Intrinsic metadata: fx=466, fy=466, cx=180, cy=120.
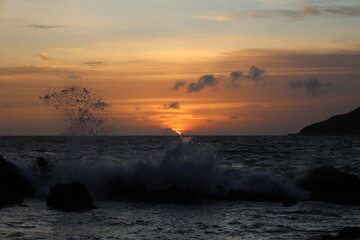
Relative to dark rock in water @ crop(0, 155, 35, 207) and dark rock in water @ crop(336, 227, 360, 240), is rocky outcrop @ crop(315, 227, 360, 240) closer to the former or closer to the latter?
dark rock in water @ crop(336, 227, 360, 240)

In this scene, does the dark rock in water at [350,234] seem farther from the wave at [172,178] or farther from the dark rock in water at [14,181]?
the dark rock in water at [14,181]

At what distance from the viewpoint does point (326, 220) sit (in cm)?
1505

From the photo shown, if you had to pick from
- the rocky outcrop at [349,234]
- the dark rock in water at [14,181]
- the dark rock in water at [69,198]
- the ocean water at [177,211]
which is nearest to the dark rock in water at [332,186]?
the ocean water at [177,211]

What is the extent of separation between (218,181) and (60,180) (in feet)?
25.7

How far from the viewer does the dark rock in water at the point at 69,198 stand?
16.5 metres

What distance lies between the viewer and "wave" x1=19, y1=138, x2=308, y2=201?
21.1 metres

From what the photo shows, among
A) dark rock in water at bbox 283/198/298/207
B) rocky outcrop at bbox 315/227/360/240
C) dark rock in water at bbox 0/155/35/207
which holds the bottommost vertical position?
dark rock in water at bbox 283/198/298/207

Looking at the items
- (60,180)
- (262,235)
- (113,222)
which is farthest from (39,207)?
(262,235)

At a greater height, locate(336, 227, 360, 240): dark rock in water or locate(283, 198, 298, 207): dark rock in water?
locate(336, 227, 360, 240): dark rock in water

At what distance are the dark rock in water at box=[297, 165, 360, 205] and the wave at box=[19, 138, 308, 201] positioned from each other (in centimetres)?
66

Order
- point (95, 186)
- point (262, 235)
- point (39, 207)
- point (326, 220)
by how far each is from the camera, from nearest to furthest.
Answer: point (262, 235) < point (326, 220) < point (39, 207) < point (95, 186)

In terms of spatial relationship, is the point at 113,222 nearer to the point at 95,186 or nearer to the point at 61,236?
the point at 61,236

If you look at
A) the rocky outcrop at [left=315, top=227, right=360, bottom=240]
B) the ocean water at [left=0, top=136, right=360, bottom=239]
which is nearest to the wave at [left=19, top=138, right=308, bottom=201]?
the ocean water at [left=0, top=136, right=360, bottom=239]

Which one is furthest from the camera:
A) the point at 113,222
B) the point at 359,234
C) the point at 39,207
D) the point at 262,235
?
the point at 39,207
